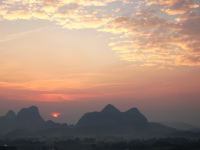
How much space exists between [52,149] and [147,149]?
46.3 m

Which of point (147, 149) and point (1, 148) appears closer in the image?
point (1, 148)

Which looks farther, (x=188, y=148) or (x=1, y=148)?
(x=188, y=148)

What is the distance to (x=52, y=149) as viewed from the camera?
16488 centimetres

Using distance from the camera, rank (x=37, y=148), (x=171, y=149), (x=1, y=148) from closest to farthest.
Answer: (x=1, y=148) → (x=171, y=149) → (x=37, y=148)

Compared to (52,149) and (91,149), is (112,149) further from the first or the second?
(52,149)

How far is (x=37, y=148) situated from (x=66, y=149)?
16.3 metres

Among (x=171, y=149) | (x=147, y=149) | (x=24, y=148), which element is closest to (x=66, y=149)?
(x=24, y=148)

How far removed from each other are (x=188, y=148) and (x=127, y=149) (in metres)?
30.1

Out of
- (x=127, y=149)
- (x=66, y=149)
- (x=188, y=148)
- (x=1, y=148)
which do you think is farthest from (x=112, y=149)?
(x=1, y=148)

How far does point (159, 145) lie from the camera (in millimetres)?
176375

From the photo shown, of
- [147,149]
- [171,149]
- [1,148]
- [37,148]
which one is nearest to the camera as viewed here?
[1,148]

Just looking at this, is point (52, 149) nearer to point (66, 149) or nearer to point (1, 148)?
point (66, 149)

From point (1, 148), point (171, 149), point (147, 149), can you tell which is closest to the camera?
point (1, 148)

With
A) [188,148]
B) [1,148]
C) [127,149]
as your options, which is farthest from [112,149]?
[1,148]
